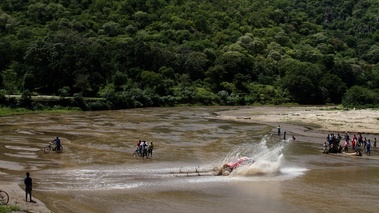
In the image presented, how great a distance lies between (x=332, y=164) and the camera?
3572 cm

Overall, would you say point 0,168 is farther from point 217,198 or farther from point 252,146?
point 252,146

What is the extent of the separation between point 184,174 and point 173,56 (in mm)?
95106

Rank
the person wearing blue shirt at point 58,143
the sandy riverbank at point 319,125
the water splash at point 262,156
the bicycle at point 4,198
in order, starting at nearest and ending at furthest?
the bicycle at point 4,198 → the water splash at point 262,156 → the person wearing blue shirt at point 58,143 → the sandy riverbank at point 319,125

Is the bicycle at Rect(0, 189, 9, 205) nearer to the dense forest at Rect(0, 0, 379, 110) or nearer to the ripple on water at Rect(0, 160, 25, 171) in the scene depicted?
the ripple on water at Rect(0, 160, 25, 171)

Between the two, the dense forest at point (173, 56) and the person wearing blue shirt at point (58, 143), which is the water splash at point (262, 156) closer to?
the person wearing blue shirt at point (58, 143)

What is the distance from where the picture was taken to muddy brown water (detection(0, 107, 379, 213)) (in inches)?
877

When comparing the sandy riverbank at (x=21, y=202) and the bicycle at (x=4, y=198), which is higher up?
the bicycle at (x=4, y=198)

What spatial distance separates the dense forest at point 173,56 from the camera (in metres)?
90.8

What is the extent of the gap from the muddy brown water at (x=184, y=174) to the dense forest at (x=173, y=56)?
3709 centimetres

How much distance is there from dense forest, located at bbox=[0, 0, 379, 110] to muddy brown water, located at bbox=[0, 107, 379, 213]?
122 ft

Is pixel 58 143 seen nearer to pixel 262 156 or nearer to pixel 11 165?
pixel 11 165

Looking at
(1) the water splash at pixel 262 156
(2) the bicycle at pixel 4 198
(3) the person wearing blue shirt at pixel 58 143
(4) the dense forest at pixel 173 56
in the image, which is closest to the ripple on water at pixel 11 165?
(3) the person wearing blue shirt at pixel 58 143

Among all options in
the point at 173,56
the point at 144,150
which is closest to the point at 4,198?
the point at 144,150

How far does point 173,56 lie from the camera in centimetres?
12250
